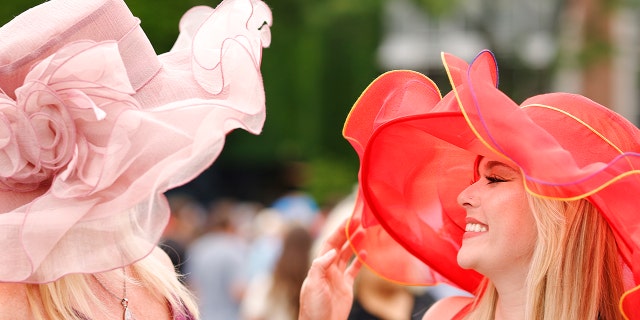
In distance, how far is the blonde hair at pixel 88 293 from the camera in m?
2.93

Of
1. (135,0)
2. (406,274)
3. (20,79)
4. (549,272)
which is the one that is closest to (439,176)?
(406,274)

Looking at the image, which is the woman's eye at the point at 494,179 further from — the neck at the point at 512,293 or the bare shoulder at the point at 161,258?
the bare shoulder at the point at 161,258

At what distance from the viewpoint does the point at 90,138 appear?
292 cm

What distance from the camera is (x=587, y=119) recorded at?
3.11 meters

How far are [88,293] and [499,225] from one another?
1.14 metres

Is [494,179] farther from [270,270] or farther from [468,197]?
[270,270]

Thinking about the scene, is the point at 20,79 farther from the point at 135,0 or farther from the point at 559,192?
the point at 135,0

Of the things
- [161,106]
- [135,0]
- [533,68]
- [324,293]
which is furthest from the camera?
[533,68]

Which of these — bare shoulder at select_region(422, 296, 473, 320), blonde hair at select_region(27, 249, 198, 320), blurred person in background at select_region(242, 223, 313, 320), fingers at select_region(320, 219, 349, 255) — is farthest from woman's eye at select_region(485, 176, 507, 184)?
blurred person in background at select_region(242, 223, 313, 320)

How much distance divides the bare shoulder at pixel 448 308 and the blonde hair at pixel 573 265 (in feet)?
1.50

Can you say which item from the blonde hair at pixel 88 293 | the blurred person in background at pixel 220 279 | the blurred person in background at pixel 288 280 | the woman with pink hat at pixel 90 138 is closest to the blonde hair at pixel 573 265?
the woman with pink hat at pixel 90 138

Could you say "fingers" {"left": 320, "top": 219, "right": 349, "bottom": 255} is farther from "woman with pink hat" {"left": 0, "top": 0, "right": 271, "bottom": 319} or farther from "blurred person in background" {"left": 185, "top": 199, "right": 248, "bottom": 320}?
"blurred person in background" {"left": 185, "top": 199, "right": 248, "bottom": 320}

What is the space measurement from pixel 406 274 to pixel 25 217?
4.88ft

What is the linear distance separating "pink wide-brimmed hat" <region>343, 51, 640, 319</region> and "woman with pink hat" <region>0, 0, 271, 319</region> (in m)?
0.57
